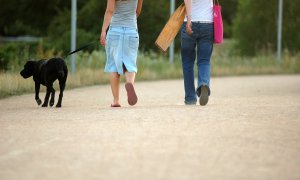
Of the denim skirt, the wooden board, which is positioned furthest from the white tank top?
the denim skirt

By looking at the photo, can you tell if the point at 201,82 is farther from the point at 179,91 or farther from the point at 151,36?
the point at 151,36

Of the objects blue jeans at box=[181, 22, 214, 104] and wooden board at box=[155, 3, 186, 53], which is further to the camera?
wooden board at box=[155, 3, 186, 53]

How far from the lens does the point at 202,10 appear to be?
1398 centimetres

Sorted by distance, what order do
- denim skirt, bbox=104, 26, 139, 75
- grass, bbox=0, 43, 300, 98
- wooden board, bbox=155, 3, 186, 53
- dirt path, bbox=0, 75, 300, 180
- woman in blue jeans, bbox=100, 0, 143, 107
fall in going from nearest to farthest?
dirt path, bbox=0, 75, 300, 180 → woman in blue jeans, bbox=100, 0, 143, 107 → denim skirt, bbox=104, 26, 139, 75 → wooden board, bbox=155, 3, 186, 53 → grass, bbox=0, 43, 300, 98

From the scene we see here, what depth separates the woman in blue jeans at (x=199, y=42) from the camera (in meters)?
13.9

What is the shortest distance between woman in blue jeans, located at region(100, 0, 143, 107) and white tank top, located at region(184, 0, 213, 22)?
799mm

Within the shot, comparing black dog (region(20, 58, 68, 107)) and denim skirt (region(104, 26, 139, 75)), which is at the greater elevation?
denim skirt (region(104, 26, 139, 75))

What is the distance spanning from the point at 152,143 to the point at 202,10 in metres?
5.26

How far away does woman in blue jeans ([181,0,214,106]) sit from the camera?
13859 millimetres

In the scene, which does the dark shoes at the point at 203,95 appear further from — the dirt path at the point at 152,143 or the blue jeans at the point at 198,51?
the dirt path at the point at 152,143

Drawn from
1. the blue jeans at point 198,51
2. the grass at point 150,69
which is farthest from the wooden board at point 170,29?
the grass at point 150,69

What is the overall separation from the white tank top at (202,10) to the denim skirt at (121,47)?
912mm

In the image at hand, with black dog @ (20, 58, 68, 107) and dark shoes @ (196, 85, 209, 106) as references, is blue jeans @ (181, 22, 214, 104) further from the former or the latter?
black dog @ (20, 58, 68, 107)

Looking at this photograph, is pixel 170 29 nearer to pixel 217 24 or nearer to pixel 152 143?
pixel 217 24
